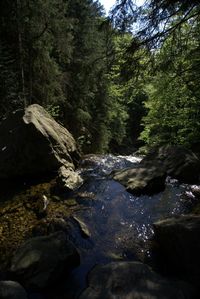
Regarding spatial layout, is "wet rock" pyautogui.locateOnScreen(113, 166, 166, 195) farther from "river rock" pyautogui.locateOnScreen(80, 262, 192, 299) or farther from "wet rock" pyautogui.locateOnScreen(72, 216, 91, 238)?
"river rock" pyautogui.locateOnScreen(80, 262, 192, 299)

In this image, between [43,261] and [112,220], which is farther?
[112,220]

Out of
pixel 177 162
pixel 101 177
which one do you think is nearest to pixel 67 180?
pixel 101 177

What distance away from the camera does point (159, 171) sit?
7973 mm

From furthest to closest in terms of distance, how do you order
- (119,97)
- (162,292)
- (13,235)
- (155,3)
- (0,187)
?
(119,97) → (0,187) → (155,3) → (13,235) → (162,292)

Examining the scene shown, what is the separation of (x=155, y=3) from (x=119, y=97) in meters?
17.1

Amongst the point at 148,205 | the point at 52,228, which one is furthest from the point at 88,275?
the point at 148,205

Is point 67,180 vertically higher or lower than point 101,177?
higher

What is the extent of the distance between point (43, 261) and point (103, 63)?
11.6 meters

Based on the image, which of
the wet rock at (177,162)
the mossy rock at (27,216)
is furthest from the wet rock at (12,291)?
the wet rock at (177,162)

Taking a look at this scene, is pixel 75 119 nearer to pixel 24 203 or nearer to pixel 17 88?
pixel 17 88

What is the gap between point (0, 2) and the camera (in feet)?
37.4

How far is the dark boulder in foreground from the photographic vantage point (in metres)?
7.60

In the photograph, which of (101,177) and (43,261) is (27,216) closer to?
(43,261)

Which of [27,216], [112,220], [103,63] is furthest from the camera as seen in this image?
[103,63]
